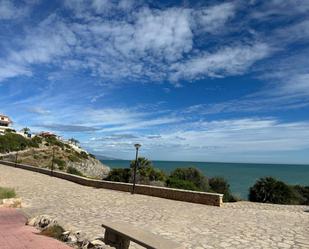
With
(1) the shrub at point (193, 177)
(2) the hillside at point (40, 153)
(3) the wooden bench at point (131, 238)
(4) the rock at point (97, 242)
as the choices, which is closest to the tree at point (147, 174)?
(1) the shrub at point (193, 177)

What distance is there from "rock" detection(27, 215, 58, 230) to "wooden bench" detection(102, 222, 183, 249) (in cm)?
264

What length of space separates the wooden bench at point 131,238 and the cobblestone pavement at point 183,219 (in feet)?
2.85

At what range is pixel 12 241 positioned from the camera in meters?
7.67

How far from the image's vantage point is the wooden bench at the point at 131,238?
5743 mm

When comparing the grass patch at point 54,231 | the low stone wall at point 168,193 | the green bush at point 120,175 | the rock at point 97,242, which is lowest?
the grass patch at point 54,231

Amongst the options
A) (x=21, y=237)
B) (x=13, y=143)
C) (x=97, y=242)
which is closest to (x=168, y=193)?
(x=21, y=237)

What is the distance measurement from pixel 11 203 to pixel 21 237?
4783 millimetres

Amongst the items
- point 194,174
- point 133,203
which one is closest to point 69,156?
point 194,174

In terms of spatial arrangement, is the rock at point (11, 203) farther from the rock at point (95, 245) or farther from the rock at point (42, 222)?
the rock at point (95, 245)

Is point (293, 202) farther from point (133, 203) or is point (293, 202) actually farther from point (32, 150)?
point (32, 150)

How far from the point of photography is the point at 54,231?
858 centimetres

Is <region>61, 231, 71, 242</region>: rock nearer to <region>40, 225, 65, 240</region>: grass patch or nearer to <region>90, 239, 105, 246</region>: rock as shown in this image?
<region>40, 225, 65, 240</region>: grass patch

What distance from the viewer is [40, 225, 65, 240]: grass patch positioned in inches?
328

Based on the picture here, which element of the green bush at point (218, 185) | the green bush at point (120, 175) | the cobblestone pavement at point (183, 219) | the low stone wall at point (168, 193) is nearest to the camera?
the cobblestone pavement at point (183, 219)
